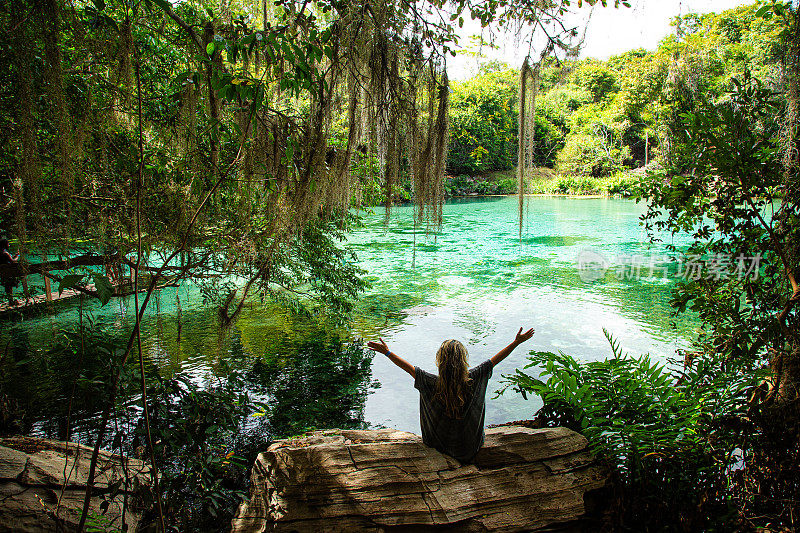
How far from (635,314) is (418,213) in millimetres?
6158

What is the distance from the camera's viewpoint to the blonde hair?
95.2 inches

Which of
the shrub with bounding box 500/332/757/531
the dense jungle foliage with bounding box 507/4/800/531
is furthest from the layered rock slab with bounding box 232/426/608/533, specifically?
the dense jungle foliage with bounding box 507/4/800/531

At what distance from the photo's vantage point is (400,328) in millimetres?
7176

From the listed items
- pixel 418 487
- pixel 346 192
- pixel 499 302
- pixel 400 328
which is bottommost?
pixel 400 328

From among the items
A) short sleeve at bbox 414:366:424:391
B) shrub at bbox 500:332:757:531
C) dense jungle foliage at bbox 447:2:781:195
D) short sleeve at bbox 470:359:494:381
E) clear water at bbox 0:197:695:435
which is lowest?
clear water at bbox 0:197:695:435

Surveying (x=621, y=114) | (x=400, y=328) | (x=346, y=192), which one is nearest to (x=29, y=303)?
(x=346, y=192)

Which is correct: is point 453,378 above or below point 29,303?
above

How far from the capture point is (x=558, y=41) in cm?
285

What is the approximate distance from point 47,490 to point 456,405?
7.75 ft

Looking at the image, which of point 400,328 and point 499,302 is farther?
point 499,302

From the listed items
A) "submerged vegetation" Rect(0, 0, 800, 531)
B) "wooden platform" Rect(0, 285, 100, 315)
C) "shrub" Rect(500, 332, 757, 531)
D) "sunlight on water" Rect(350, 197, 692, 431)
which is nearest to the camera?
"submerged vegetation" Rect(0, 0, 800, 531)

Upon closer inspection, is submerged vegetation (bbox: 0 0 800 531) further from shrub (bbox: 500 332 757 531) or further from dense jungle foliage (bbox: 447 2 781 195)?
dense jungle foliage (bbox: 447 2 781 195)

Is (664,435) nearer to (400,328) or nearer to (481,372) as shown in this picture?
(481,372)

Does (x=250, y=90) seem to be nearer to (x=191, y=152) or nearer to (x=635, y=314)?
(x=191, y=152)
